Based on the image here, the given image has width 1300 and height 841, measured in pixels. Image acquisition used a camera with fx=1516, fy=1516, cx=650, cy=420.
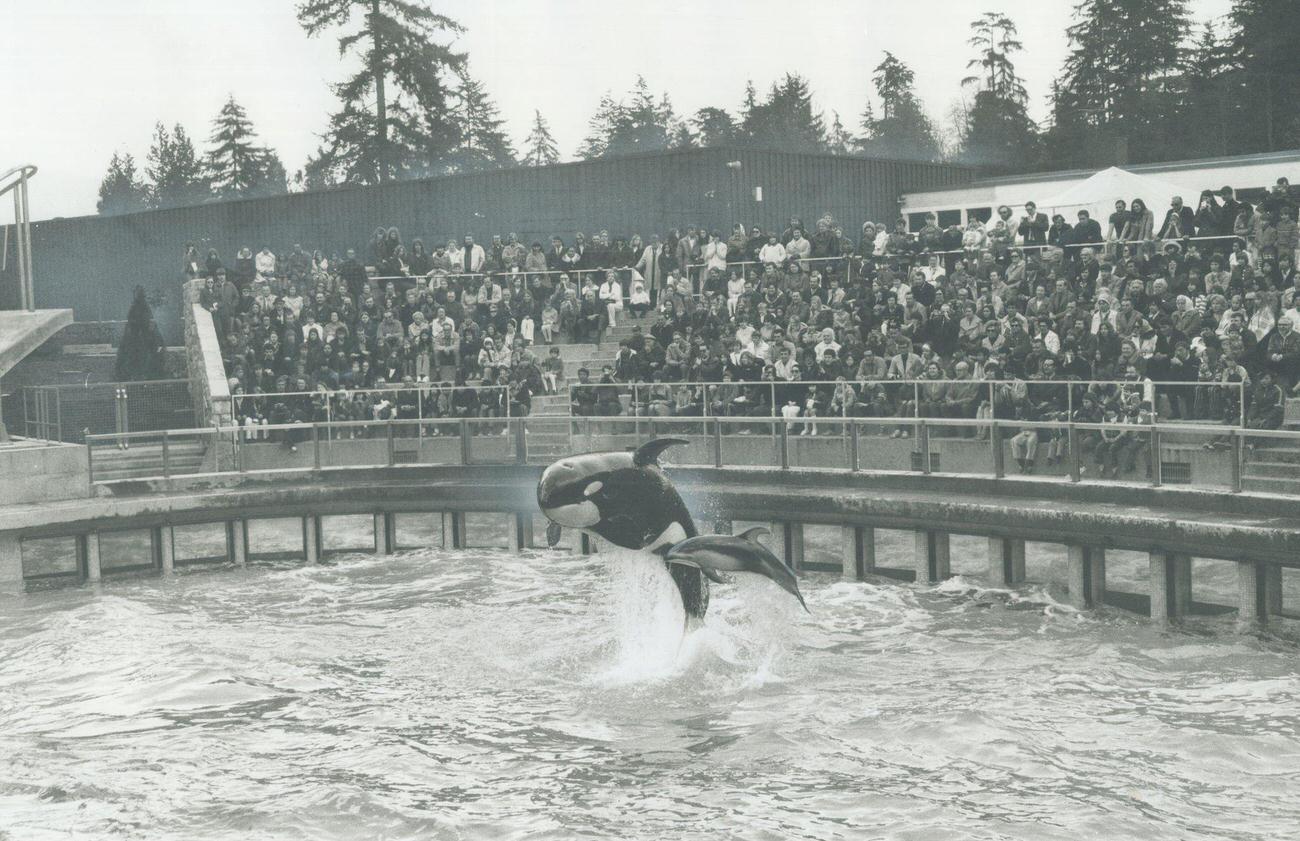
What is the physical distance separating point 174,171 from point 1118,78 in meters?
53.7

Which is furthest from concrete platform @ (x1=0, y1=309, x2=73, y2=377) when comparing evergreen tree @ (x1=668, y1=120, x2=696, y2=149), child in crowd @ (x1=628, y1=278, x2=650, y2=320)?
evergreen tree @ (x1=668, y1=120, x2=696, y2=149)

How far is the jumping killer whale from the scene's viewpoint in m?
15.6

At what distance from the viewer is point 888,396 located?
79.1 ft

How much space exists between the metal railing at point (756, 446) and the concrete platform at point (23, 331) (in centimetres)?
237

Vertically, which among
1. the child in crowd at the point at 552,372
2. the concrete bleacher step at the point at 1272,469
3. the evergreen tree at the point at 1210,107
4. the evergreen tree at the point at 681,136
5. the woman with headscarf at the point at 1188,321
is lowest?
the concrete bleacher step at the point at 1272,469

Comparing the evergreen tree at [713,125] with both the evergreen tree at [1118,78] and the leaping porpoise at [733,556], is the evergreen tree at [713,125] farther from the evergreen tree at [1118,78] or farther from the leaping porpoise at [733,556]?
the leaping porpoise at [733,556]

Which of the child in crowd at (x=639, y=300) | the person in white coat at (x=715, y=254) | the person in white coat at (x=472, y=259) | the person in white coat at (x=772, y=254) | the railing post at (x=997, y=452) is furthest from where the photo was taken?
the person in white coat at (x=472, y=259)

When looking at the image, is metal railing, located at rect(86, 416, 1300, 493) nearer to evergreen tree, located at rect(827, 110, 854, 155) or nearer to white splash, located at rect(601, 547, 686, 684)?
white splash, located at rect(601, 547, 686, 684)

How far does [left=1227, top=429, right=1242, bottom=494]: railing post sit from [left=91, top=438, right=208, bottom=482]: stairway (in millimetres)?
16636

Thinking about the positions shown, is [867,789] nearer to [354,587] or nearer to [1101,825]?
[1101,825]

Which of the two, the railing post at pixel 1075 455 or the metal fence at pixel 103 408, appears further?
the metal fence at pixel 103 408

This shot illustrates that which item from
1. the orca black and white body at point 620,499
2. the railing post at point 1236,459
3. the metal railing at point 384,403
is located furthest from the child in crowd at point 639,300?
the orca black and white body at point 620,499

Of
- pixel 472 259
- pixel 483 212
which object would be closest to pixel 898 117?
pixel 483 212

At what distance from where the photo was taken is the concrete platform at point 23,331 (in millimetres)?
23031
